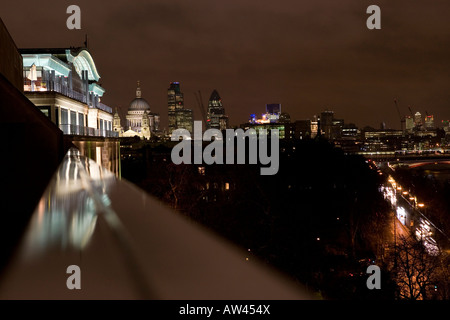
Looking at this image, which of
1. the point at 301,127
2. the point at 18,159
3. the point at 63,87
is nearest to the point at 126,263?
the point at 18,159

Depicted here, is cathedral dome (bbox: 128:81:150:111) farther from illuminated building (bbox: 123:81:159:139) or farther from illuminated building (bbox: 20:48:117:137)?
illuminated building (bbox: 20:48:117:137)

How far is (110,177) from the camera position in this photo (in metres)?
3.23

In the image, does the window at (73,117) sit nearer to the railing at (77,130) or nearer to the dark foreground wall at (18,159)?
the railing at (77,130)

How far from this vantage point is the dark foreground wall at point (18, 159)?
3.10 m

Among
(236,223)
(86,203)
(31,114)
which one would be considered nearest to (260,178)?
(236,223)

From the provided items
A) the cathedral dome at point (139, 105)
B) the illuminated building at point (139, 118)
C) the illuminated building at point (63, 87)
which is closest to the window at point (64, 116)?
the illuminated building at point (63, 87)

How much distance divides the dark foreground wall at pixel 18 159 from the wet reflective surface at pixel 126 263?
3.46ft

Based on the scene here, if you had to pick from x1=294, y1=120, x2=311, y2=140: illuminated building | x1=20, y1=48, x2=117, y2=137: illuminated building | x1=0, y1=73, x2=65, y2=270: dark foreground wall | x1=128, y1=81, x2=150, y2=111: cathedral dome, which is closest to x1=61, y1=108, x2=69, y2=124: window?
x1=20, y1=48, x2=117, y2=137: illuminated building

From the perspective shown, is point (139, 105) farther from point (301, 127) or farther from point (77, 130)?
point (77, 130)
